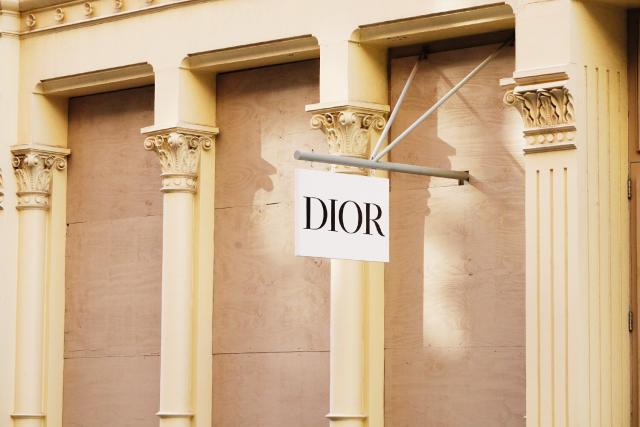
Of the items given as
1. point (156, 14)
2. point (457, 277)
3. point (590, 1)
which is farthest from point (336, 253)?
point (156, 14)

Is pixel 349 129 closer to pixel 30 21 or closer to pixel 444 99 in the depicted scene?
pixel 444 99

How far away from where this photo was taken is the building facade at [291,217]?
1308 centimetres

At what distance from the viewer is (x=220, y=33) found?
15.9 meters

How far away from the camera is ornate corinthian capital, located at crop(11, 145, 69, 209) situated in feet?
57.1

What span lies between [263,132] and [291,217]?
2.78 ft

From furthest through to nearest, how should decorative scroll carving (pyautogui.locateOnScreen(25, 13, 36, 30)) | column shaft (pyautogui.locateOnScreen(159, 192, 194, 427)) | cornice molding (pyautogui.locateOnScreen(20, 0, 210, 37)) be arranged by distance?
decorative scroll carving (pyautogui.locateOnScreen(25, 13, 36, 30))
cornice molding (pyautogui.locateOnScreen(20, 0, 210, 37))
column shaft (pyautogui.locateOnScreen(159, 192, 194, 427))

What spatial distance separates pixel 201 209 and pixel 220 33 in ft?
5.27

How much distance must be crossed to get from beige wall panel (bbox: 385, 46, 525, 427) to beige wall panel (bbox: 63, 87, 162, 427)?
9.35 feet

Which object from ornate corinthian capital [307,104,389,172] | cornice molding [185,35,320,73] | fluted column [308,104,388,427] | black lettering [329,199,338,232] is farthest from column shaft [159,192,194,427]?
black lettering [329,199,338,232]

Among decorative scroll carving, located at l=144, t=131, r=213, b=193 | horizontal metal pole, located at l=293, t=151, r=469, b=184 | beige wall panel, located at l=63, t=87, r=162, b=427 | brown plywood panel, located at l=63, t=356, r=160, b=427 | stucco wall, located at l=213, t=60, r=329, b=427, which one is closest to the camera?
horizontal metal pole, located at l=293, t=151, r=469, b=184

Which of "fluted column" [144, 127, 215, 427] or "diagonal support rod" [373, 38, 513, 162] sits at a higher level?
"diagonal support rod" [373, 38, 513, 162]

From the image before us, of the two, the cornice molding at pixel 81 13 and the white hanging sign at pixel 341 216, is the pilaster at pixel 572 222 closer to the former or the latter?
the white hanging sign at pixel 341 216

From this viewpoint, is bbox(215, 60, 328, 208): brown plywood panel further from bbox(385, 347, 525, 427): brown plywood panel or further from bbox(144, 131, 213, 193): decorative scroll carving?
bbox(385, 347, 525, 427): brown plywood panel

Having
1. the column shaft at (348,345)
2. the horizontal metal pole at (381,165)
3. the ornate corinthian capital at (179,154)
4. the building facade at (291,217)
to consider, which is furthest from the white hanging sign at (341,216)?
the ornate corinthian capital at (179,154)
